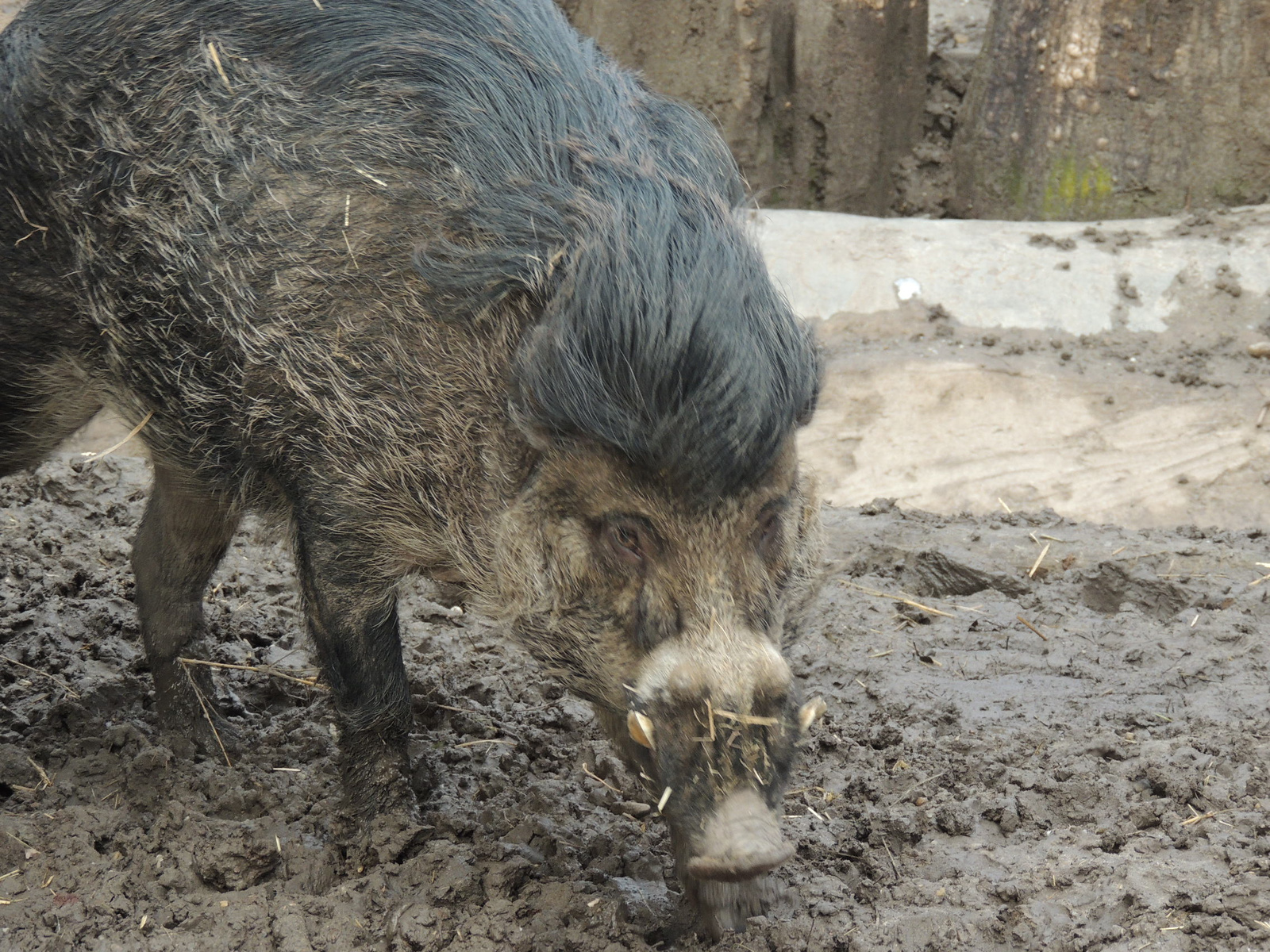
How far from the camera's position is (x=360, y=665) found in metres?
3.52

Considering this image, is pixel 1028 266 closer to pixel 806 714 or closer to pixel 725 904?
pixel 806 714

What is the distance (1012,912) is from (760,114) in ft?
21.4

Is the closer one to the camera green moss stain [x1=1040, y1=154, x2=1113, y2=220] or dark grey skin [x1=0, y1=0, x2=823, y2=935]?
dark grey skin [x1=0, y1=0, x2=823, y2=935]

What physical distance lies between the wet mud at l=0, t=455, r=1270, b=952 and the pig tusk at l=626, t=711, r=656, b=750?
0.63 meters

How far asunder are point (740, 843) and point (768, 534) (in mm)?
753

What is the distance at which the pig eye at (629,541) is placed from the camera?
291cm

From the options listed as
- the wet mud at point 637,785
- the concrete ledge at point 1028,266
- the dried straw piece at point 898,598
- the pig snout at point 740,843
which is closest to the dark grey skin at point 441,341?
the pig snout at point 740,843

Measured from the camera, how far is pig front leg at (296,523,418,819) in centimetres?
341

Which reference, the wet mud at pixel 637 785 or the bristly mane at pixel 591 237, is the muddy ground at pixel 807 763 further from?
the bristly mane at pixel 591 237

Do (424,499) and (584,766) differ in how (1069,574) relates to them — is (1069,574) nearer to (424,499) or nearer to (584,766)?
(584,766)

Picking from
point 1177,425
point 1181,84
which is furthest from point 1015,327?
point 1181,84

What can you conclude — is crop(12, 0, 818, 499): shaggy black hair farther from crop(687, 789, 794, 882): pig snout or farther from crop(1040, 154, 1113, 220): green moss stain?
crop(1040, 154, 1113, 220): green moss stain

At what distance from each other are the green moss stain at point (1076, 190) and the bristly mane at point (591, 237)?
504 centimetres

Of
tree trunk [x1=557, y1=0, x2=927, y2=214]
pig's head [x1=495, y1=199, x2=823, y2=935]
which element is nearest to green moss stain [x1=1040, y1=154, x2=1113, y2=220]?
tree trunk [x1=557, y1=0, x2=927, y2=214]
